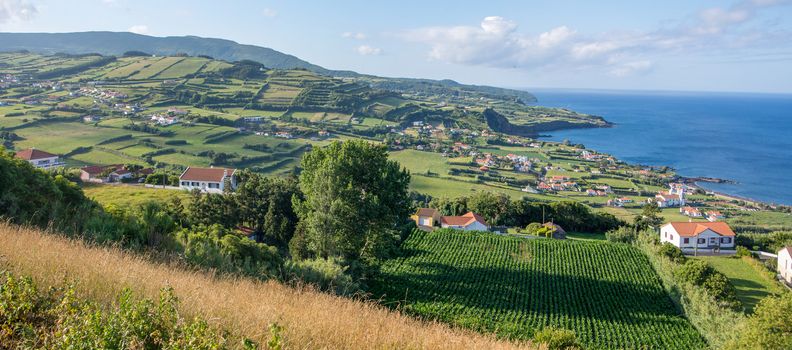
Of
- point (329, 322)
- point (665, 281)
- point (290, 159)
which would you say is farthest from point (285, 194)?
point (290, 159)

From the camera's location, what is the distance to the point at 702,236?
4141cm

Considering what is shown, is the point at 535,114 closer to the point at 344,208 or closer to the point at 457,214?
the point at 457,214

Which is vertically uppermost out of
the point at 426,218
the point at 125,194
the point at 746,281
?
the point at 125,194

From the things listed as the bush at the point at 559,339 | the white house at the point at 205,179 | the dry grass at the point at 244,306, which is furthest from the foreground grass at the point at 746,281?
the white house at the point at 205,179

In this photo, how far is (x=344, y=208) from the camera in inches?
Answer: 792

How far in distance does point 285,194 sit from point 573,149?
322 ft

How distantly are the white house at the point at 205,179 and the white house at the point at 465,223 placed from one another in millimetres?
21980

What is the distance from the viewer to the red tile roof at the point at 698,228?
4131cm

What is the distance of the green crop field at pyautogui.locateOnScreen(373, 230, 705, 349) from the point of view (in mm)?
19906

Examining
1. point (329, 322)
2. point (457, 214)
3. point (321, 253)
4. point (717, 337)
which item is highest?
point (329, 322)

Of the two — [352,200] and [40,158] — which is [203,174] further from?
[352,200]

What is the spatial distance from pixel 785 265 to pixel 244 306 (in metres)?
42.2

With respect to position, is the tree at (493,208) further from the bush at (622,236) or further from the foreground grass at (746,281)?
the foreground grass at (746,281)

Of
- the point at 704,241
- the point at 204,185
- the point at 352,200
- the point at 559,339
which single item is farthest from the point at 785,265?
the point at 204,185
